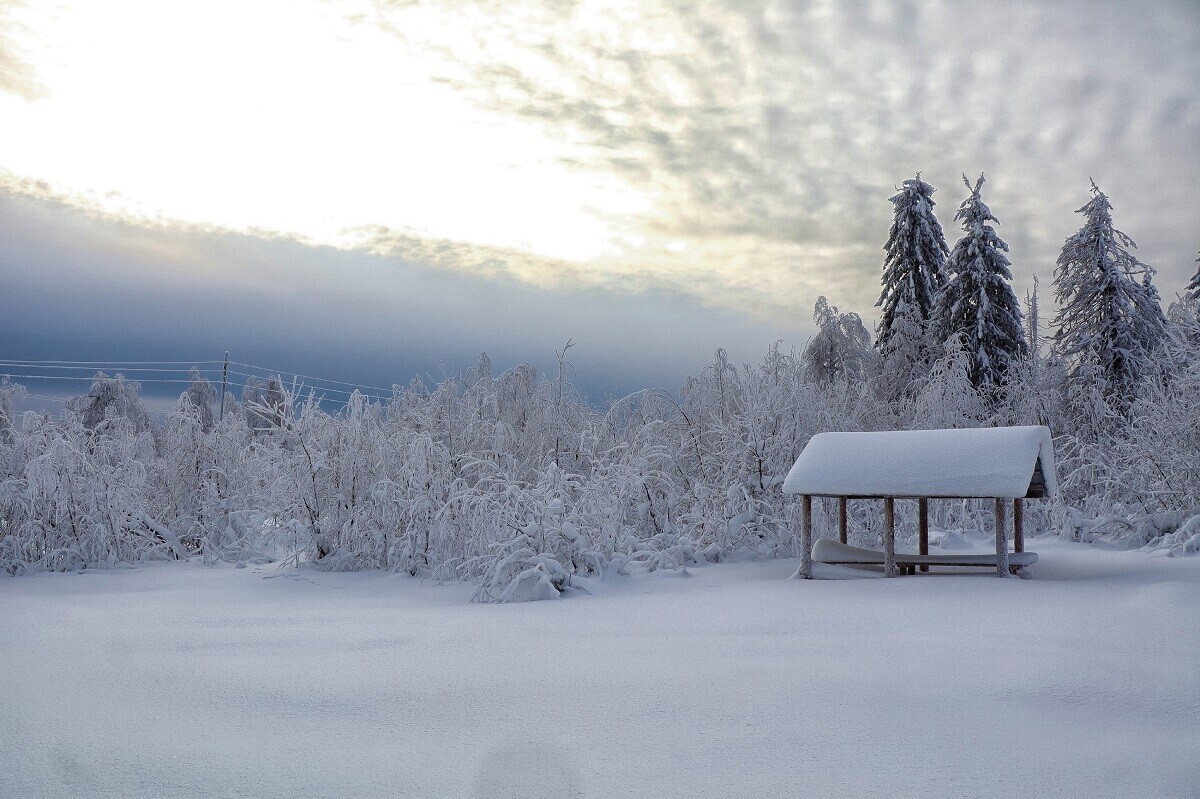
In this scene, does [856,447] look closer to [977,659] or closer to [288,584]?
[977,659]

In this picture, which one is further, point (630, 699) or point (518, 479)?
point (518, 479)

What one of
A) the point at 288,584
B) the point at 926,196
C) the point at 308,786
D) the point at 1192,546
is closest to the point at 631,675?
the point at 308,786

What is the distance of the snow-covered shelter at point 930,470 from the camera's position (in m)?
9.63

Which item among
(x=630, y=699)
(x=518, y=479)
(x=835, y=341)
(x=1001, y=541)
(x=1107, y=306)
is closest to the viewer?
(x=630, y=699)

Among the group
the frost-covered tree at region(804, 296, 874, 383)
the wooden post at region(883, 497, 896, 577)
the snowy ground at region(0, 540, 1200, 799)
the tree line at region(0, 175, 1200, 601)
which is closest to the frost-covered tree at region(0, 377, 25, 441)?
the tree line at region(0, 175, 1200, 601)

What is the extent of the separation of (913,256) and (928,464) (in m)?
20.7

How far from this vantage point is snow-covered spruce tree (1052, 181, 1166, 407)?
23484 millimetres

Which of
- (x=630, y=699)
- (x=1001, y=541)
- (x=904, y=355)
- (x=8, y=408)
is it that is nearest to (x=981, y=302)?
(x=904, y=355)

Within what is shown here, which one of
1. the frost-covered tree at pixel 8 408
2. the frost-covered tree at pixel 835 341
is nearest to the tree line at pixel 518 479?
the frost-covered tree at pixel 8 408

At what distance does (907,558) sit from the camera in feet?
34.0

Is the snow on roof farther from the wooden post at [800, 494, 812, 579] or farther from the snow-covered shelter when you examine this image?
the wooden post at [800, 494, 812, 579]

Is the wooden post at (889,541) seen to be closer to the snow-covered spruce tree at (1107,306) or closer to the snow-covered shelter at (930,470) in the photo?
the snow-covered shelter at (930,470)

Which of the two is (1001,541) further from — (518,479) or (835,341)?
(835,341)

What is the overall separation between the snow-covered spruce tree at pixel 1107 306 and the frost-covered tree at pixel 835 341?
576cm
